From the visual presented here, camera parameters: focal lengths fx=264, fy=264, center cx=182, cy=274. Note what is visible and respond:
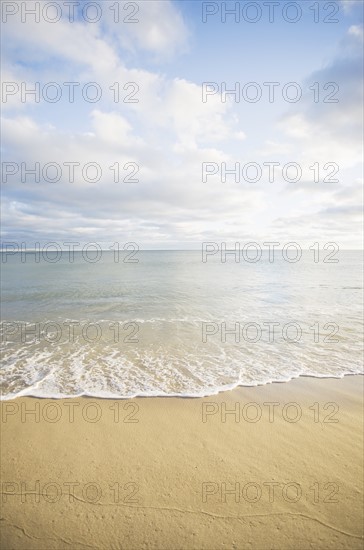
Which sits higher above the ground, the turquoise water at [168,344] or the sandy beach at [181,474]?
the turquoise water at [168,344]

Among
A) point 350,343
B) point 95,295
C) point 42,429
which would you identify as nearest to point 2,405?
point 42,429

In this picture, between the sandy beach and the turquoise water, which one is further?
the turquoise water

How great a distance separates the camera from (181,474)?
13.3 ft

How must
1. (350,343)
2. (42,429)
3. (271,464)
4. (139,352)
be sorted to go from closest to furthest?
(271,464) → (42,429) → (139,352) → (350,343)

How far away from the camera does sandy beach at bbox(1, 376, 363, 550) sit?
322cm

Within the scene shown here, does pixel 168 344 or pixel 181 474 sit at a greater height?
pixel 168 344

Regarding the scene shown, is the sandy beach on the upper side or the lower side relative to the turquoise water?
lower

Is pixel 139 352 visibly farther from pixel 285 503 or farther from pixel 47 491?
pixel 285 503

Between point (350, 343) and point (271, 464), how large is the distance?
25.5 feet

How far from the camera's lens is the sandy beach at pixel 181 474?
10.6 ft

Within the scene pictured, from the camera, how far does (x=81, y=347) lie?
Result: 9781mm

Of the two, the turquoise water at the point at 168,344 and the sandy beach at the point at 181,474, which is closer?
the sandy beach at the point at 181,474

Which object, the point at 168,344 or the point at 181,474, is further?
the point at 168,344

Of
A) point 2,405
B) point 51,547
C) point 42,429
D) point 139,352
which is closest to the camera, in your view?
point 51,547
